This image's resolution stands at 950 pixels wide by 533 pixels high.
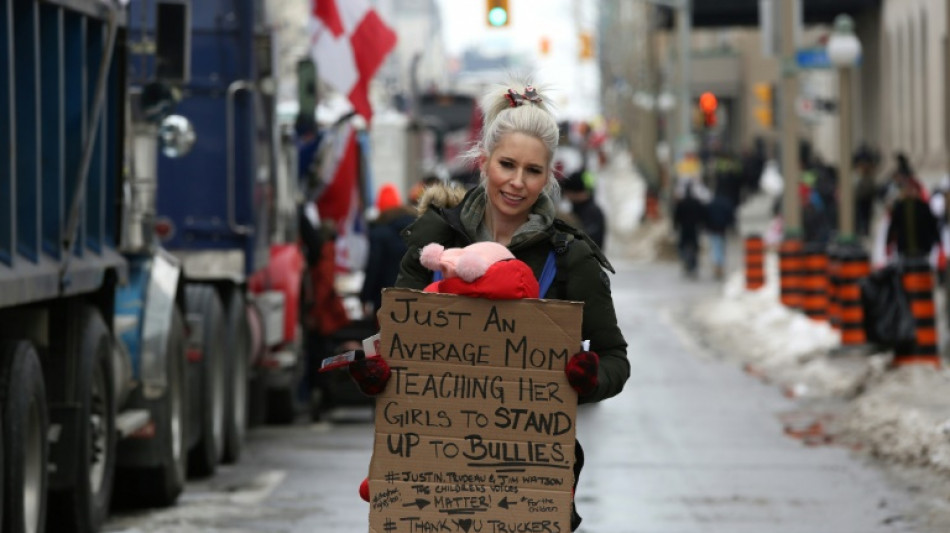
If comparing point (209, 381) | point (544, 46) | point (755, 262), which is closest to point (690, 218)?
point (755, 262)

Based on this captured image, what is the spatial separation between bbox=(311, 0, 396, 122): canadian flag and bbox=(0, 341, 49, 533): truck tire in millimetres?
12846

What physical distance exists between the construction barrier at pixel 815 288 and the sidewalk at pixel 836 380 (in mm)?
235

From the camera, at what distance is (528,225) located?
5.82 m

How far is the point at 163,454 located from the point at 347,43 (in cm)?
1084

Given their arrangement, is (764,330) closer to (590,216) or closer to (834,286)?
(834,286)

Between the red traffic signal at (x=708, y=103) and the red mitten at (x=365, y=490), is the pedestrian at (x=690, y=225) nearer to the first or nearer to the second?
the red traffic signal at (x=708, y=103)

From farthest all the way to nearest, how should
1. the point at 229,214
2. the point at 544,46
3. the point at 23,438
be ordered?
1. the point at 544,46
2. the point at 229,214
3. the point at 23,438

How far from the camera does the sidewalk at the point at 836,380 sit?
14.8 m

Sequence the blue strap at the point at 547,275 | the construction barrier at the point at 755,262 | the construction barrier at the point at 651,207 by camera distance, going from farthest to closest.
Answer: the construction barrier at the point at 651,207 < the construction barrier at the point at 755,262 < the blue strap at the point at 547,275

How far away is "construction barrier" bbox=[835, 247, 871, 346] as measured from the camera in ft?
71.7

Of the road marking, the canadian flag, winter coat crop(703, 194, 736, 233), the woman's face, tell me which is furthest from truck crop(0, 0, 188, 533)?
winter coat crop(703, 194, 736, 233)

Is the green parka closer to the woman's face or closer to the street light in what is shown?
the woman's face

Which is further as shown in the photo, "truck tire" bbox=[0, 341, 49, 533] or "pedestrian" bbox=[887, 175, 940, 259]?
"pedestrian" bbox=[887, 175, 940, 259]

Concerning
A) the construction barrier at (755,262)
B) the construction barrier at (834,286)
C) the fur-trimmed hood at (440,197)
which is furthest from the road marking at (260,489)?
the construction barrier at (755,262)
